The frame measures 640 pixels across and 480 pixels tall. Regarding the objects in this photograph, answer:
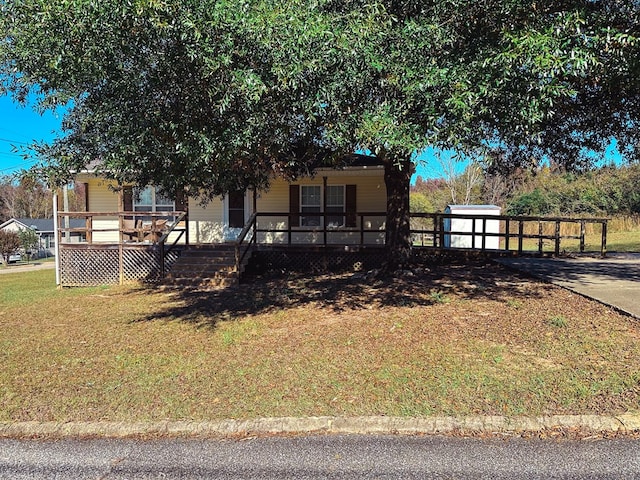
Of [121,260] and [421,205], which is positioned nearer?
[121,260]

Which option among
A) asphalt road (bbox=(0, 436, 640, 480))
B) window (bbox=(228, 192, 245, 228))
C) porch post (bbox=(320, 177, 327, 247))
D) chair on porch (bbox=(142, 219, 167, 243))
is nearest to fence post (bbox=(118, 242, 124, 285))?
chair on porch (bbox=(142, 219, 167, 243))

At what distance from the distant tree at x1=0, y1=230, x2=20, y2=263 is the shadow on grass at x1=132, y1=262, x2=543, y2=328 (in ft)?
87.4

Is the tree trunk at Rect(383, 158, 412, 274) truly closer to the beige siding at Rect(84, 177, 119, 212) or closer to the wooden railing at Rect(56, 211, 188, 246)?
the wooden railing at Rect(56, 211, 188, 246)

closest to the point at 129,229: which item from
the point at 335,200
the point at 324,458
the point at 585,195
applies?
the point at 335,200

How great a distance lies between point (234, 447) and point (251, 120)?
2.95m

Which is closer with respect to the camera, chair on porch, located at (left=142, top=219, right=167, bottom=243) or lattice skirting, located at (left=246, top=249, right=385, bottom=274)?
chair on porch, located at (left=142, top=219, right=167, bottom=243)

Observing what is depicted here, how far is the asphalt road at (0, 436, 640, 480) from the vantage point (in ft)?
10.0

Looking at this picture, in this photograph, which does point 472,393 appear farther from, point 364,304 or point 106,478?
point 364,304

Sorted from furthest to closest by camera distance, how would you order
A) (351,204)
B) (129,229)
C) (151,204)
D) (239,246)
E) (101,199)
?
(151,204) → (101,199) → (351,204) → (129,229) → (239,246)

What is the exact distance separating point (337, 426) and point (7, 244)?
34123 mm

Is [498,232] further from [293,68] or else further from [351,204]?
[293,68]

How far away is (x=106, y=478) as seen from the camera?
3.08 metres

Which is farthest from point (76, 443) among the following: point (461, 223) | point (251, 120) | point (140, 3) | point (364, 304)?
point (461, 223)

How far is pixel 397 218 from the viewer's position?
10.1m
